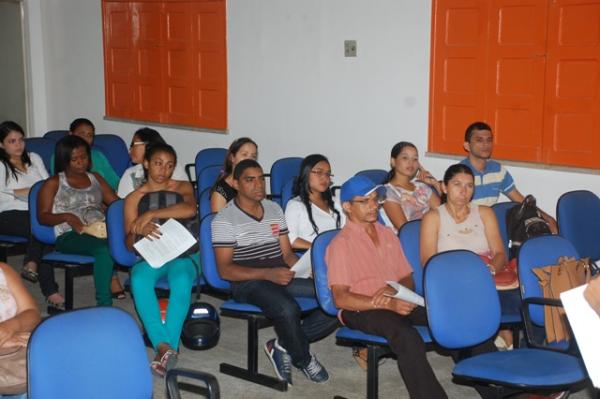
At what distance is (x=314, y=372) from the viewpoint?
4.96 meters

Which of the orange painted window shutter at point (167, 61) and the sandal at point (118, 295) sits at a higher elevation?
the orange painted window shutter at point (167, 61)

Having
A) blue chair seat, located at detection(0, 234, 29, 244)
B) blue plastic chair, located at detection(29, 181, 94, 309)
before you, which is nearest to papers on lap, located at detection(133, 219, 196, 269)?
blue plastic chair, located at detection(29, 181, 94, 309)

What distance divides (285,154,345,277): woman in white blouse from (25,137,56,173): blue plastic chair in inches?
144

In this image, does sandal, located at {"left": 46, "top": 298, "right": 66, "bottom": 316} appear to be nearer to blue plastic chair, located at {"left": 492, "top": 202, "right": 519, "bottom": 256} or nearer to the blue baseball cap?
the blue baseball cap

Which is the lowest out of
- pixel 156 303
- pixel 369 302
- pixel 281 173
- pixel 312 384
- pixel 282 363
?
pixel 312 384

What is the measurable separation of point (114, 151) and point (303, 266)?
4.62m

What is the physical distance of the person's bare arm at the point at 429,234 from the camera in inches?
195

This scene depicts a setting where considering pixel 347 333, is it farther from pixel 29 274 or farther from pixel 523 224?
pixel 29 274

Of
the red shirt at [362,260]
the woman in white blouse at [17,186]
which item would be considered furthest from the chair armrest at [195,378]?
the woman in white blouse at [17,186]

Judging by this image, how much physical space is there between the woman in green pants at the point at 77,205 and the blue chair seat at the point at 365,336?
2.15m

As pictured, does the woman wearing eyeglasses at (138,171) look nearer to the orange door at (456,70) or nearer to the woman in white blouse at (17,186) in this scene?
the woman in white blouse at (17,186)

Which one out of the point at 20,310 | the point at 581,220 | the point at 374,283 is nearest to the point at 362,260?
the point at 374,283

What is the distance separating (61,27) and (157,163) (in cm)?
640

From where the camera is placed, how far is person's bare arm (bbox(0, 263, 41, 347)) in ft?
11.7
